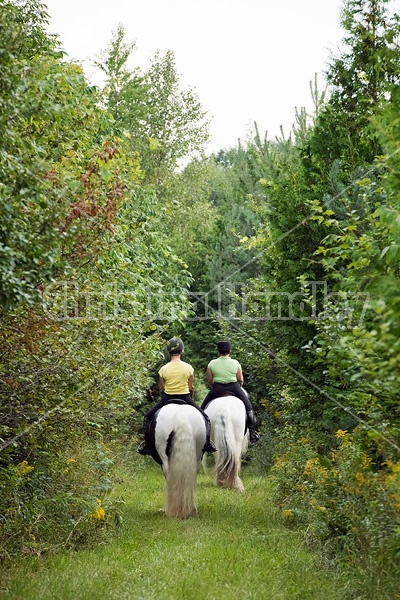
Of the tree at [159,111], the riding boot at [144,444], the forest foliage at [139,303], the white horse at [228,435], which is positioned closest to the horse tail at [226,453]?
the white horse at [228,435]

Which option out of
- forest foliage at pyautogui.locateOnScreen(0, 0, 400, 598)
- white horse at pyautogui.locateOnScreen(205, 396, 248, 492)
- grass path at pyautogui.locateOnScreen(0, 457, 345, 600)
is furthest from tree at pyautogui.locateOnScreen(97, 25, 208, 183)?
grass path at pyautogui.locateOnScreen(0, 457, 345, 600)

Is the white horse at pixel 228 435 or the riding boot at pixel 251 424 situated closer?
the white horse at pixel 228 435

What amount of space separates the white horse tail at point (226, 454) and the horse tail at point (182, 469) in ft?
7.75

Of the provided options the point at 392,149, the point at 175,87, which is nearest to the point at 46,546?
the point at 392,149

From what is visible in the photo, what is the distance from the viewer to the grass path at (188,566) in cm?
709

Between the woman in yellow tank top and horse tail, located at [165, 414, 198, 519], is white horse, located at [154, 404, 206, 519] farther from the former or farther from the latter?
the woman in yellow tank top

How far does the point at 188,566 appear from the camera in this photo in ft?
26.8

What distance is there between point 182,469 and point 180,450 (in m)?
0.27

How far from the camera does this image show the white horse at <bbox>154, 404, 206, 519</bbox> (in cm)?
1125

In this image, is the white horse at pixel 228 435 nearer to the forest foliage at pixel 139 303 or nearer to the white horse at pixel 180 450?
the forest foliage at pixel 139 303

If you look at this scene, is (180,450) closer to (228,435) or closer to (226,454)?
(228,435)

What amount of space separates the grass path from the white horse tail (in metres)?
2.14

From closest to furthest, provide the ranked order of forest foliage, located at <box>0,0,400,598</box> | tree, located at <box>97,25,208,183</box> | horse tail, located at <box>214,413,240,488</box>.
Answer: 1. forest foliage, located at <box>0,0,400,598</box>
2. horse tail, located at <box>214,413,240,488</box>
3. tree, located at <box>97,25,208,183</box>

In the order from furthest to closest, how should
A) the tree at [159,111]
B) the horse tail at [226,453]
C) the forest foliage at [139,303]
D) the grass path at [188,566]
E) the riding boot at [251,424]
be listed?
1. the tree at [159,111]
2. the riding boot at [251,424]
3. the horse tail at [226,453]
4. the grass path at [188,566]
5. the forest foliage at [139,303]
